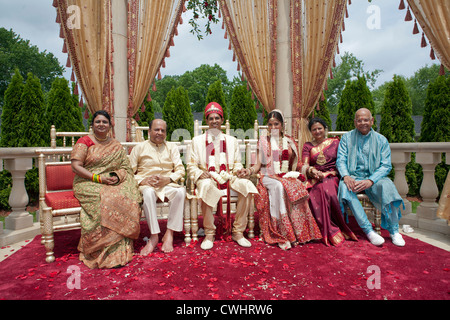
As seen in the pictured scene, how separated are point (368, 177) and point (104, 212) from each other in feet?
9.39

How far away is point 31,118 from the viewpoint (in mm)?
6652

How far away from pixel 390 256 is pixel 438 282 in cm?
52

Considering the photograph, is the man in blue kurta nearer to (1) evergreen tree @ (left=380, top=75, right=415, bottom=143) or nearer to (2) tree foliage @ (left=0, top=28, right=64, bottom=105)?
(1) evergreen tree @ (left=380, top=75, right=415, bottom=143)

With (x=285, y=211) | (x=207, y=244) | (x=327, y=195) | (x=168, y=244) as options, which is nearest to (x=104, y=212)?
(x=168, y=244)

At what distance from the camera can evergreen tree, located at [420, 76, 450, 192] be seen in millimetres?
7395

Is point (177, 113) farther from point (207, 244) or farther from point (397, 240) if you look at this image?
point (397, 240)

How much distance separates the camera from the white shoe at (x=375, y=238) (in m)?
2.88

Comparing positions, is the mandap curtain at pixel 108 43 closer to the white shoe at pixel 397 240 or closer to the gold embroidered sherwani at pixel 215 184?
the gold embroidered sherwani at pixel 215 184

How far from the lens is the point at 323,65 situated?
470 centimetres

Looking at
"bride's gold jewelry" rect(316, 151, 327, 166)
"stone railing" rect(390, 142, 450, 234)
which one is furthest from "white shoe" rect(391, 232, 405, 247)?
"bride's gold jewelry" rect(316, 151, 327, 166)

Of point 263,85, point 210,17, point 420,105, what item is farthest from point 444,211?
point 420,105

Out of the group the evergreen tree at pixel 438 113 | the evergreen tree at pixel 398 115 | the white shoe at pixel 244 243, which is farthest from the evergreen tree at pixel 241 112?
the white shoe at pixel 244 243

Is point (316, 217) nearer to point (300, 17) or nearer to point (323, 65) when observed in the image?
point (323, 65)

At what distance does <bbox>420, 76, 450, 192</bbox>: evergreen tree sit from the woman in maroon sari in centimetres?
581
